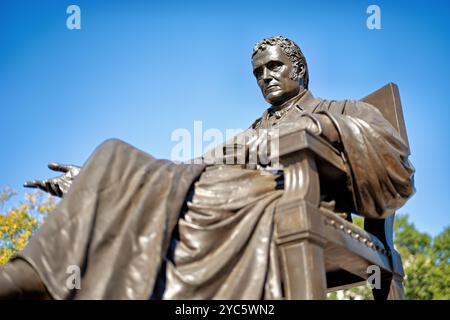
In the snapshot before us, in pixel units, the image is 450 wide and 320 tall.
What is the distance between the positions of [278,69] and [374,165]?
1442 millimetres

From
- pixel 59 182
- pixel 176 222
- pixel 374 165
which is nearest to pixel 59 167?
pixel 59 182

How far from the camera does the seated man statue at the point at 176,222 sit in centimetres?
241

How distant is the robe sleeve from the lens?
313 cm

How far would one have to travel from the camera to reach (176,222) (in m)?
2.68

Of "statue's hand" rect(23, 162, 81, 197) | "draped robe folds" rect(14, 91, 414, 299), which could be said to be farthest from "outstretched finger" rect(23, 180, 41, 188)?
"draped robe folds" rect(14, 91, 414, 299)

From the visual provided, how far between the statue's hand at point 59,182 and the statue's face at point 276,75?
66.4 inches

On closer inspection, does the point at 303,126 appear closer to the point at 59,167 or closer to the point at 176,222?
the point at 176,222

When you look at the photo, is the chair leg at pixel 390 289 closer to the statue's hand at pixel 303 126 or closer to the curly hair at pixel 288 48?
the statue's hand at pixel 303 126

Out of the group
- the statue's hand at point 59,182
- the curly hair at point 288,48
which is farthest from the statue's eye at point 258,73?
the statue's hand at point 59,182

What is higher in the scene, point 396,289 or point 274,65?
point 274,65

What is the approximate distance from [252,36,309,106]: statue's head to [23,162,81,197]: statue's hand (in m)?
1.69

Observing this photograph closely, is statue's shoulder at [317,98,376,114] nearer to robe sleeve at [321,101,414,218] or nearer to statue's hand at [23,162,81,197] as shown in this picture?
robe sleeve at [321,101,414,218]
